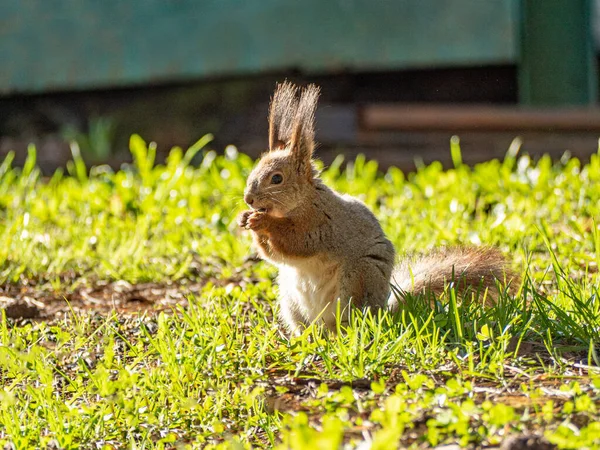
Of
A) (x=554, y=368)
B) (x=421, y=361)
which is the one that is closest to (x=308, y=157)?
Answer: (x=421, y=361)

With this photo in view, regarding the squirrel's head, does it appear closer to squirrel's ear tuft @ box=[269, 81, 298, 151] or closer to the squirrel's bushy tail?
squirrel's ear tuft @ box=[269, 81, 298, 151]

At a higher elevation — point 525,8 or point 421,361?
point 525,8

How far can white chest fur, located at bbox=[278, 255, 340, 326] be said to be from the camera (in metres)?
3.26

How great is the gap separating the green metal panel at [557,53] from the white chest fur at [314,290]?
470cm

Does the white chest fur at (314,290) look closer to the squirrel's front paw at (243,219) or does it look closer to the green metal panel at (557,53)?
the squirrel's front paw at (243,219)

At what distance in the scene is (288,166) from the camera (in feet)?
10.9

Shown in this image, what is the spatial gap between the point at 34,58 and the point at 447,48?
3.63 metres

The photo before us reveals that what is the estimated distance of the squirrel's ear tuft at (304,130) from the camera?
3258 millimetres

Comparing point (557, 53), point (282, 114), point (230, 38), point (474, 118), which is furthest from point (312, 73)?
point (282, 114)

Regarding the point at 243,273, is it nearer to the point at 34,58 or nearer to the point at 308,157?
the point at 308,157

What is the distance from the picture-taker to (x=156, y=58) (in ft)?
27.0

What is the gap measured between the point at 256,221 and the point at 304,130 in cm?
37

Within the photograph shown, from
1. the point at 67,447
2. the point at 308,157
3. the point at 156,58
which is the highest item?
the point at 156,58

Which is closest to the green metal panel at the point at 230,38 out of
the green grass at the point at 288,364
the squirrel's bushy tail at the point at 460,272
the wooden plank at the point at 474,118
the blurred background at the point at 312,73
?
the blurred background at the point at 312,73
